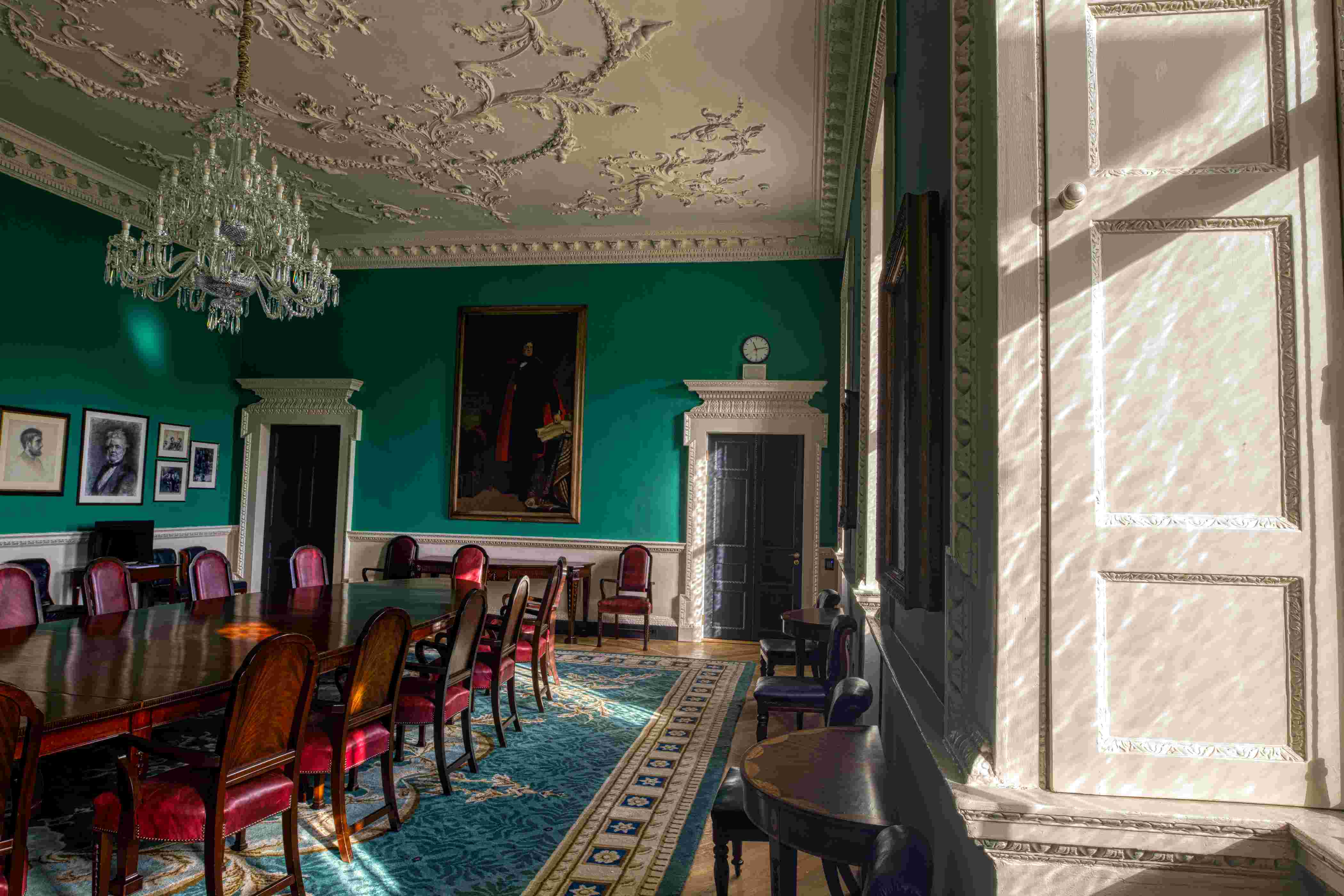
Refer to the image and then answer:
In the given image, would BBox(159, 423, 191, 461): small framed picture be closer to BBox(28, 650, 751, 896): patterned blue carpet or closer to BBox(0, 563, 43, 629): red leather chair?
BBox(0, 563, 43, 629): red leather chair

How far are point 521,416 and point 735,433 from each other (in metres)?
2.42

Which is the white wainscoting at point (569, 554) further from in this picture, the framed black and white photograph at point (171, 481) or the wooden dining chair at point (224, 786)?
the wooden dining chair at point (224, 786)

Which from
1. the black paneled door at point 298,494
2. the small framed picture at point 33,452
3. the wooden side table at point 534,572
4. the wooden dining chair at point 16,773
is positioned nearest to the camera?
the wooden dining chair at point 16,773

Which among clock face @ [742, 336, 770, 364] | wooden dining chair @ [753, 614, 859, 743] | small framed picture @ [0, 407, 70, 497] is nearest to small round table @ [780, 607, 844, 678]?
wooden dining chair @ [753, 614, 859, 743]

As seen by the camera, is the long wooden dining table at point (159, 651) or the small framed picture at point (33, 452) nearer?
the long wooden dining table at point (159, 651)

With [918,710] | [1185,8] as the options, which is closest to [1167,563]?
[918,710]

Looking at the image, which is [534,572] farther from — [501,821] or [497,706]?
[501,821]

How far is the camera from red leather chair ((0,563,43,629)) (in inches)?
148

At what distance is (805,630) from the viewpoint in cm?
459

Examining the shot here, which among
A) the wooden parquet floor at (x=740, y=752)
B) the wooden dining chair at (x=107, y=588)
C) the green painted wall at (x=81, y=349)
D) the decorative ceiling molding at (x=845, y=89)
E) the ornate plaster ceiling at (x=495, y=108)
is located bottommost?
the wooden parquet floor at (x=740, y=752)

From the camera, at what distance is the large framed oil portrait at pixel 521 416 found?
831 cm

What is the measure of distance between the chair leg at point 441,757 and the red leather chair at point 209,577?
221cm

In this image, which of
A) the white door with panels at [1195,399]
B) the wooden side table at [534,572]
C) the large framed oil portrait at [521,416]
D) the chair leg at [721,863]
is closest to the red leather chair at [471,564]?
the wooden side table at [534,572]

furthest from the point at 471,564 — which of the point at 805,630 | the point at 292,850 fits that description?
the point at 292,850
